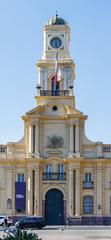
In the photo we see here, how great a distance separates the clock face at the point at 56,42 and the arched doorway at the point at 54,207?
59.2 feet

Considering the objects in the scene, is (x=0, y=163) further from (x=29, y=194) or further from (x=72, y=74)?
(x=72, y=74)

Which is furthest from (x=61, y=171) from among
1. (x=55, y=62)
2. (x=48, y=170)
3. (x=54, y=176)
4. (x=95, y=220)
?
(x=55, y=62)

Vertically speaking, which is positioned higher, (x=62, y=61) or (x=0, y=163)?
(x=62, y=61)

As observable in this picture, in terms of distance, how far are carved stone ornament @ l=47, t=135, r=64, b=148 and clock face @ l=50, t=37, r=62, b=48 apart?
39.2ft

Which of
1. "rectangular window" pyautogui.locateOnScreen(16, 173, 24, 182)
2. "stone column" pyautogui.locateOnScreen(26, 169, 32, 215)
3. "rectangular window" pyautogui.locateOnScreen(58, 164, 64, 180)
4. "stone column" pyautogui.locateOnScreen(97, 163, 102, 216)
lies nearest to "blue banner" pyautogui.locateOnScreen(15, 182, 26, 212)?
"stone column" pyautogui.locateOnScreen(26, 169, 32, 215)

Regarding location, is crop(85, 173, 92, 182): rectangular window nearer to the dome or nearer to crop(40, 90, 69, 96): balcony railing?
crop(40, 90, 69, 96): balcony railing

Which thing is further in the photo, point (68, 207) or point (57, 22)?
point (57, 22)

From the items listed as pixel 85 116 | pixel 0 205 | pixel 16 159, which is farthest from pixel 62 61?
pixel 0 205

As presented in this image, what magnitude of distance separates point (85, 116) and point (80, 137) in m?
2.54

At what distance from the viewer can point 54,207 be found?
74.3 meters

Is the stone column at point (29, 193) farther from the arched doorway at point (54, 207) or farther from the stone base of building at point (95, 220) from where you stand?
the stone base of building at point (95, 220)

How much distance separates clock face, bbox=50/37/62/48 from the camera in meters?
78.9

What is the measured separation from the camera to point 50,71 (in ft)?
256

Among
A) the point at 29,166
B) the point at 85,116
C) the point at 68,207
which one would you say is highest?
the point at 85,116
